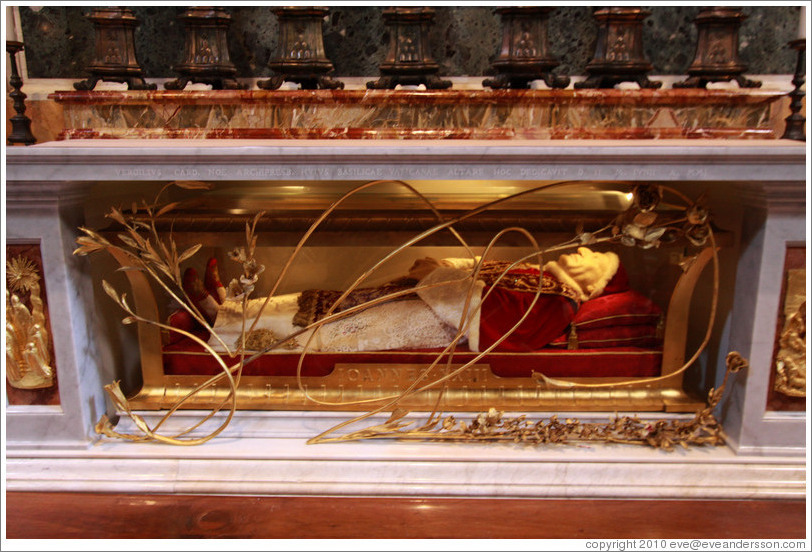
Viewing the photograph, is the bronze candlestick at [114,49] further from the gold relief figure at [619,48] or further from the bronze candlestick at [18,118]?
the gold relief figure at [619,48]

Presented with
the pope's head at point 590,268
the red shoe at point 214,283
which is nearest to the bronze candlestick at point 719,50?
the pope's head at point 590,268

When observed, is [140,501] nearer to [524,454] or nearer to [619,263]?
[524,454]

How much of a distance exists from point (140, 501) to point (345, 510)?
0.57m

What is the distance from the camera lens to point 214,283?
183 cm

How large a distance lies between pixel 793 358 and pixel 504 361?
30.7 inches

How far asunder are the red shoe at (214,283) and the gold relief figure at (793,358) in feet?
5.17

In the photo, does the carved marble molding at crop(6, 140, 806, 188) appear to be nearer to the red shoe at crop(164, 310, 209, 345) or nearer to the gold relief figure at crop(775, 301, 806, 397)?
the gold relief figure at crop(775, 301, 806, 397)

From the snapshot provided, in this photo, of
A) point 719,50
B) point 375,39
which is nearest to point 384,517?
point 375,39

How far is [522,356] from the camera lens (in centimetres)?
184

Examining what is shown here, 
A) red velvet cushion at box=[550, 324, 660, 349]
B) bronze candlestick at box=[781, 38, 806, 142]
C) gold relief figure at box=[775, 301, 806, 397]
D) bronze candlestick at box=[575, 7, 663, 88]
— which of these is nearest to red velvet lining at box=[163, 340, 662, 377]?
red velvet cushion at box=[550, 324, 660, 349]

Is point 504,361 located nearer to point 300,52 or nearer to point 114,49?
point 300,52

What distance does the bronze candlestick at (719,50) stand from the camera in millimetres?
1895

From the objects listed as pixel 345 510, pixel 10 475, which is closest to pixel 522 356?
pixel 345 510

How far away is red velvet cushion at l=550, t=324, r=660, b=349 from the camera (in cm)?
182
